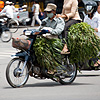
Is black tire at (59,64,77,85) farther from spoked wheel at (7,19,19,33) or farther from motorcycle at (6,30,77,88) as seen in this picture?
spoked wheel at (7,19,19,33)

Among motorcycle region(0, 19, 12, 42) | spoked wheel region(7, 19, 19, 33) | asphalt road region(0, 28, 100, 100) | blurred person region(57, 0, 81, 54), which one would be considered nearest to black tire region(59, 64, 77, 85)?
asphalt road region(0, 28, 100, 100)

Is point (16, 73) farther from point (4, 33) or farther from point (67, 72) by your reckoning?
point (4, 33)

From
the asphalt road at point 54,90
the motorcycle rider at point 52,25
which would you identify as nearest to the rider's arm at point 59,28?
the motorcycle rider at point 52,25

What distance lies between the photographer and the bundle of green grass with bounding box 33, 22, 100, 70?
9.19m

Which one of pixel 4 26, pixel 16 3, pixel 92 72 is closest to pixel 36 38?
pixel 92 72

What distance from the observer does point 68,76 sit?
9.78 m

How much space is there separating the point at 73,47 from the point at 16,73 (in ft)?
4.49

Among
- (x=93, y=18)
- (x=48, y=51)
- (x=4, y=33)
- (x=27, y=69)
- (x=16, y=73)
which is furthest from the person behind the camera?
(x=4, y=33)

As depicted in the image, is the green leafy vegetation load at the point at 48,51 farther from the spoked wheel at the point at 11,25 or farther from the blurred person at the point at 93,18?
the spoked wheel at the point at 11,25

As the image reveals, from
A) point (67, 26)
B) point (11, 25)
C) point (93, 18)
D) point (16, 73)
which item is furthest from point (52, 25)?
point (11, 25)

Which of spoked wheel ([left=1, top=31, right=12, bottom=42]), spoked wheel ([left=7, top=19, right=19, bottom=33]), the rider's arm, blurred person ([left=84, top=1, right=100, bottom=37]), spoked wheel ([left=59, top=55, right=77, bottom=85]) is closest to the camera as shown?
the rider's arm

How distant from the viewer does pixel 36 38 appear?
9.21 meters

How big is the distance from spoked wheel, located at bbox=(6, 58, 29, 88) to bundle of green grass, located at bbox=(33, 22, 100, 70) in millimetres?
381

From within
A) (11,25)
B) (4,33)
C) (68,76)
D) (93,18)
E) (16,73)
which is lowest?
(11,25)
